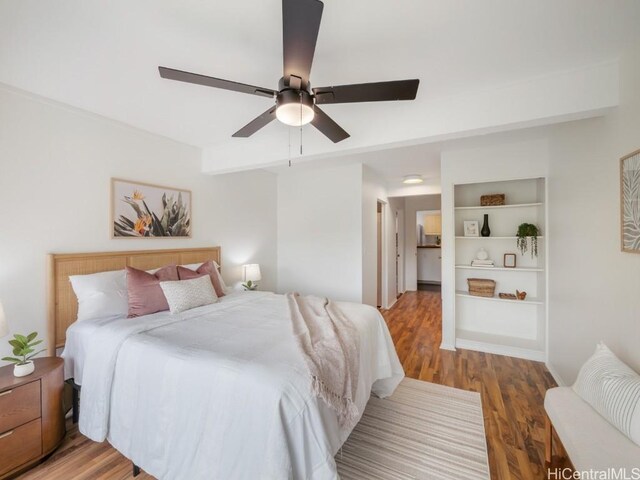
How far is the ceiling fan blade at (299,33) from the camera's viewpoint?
1121mm

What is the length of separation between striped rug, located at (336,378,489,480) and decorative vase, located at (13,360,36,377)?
2.07 meters

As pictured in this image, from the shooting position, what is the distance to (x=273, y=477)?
1149 millimetres

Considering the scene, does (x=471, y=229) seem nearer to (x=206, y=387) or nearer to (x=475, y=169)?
(x=475, y=169)

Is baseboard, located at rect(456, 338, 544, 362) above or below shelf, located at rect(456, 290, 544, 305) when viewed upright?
below

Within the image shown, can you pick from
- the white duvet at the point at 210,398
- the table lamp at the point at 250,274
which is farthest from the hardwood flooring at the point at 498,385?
the table lamp at the point at 250,274

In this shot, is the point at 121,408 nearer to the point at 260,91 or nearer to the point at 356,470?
the point at 356,470

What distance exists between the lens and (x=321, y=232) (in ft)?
14.7

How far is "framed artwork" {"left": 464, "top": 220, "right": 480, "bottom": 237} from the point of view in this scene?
12.0 feet

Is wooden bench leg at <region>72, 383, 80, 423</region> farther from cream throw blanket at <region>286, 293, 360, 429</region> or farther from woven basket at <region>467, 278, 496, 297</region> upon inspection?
woven basket at <region>467, 278, 496, 297</region>

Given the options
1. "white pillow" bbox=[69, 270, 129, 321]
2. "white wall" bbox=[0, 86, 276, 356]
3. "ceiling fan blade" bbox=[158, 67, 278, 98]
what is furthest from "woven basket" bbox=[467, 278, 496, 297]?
"white pillow" bbox=[69, 270, 129, 321]

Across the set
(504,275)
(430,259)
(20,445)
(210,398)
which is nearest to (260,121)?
(210,398)

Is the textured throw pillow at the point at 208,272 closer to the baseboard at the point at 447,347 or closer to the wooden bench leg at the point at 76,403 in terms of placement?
the wooden bench leg at the point at 76,403

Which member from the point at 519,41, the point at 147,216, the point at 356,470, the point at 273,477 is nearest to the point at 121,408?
the point at 273,477

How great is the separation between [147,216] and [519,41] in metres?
3.43
